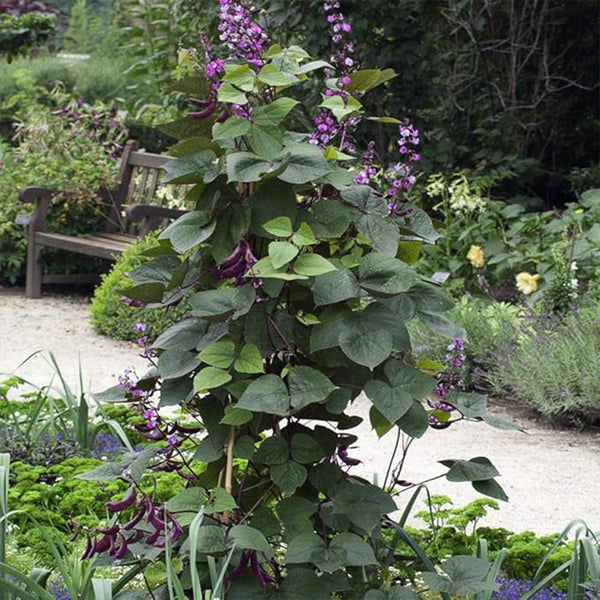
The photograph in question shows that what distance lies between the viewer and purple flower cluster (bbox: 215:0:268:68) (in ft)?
7.76

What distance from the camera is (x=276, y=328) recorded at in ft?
7.53

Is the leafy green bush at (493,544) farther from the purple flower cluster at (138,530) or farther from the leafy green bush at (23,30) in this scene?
the leafy green bush at (23,30)

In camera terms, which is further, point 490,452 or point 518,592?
point 490,452

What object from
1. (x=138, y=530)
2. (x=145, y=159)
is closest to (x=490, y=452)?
(x=138, y=530)

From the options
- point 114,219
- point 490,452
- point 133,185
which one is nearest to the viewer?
point 490,452

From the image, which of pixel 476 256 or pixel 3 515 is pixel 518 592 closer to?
pixel 3 515

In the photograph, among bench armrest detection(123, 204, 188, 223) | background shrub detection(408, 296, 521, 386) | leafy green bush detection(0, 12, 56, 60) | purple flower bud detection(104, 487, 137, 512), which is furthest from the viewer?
leafy green bush detection(0, 12, 56, 60)

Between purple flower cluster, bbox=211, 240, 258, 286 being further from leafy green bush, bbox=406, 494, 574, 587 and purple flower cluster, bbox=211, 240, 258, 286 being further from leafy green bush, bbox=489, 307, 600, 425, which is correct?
leafy green bush, bbox=489, 307, 600, 425

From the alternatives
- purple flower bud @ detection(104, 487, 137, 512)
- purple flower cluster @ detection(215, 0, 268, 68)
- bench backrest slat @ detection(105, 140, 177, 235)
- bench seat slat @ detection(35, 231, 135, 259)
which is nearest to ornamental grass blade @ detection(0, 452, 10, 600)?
purple flower bud @ detection(104, 487, 137, 512)

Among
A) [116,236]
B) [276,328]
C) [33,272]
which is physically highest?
[276,328]

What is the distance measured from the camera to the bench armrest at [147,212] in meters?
7.65

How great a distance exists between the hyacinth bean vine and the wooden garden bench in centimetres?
531

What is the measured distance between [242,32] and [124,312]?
4.94 meters

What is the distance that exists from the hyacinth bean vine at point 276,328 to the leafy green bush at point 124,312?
177 inches
